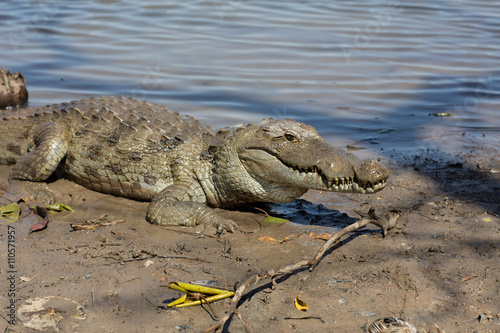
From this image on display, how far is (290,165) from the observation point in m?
4.27

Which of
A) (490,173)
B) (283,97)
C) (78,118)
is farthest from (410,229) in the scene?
(283,97)

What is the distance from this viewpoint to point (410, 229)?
408 centimetres

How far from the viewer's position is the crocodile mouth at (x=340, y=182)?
3.88 metres

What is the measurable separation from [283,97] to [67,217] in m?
4.56

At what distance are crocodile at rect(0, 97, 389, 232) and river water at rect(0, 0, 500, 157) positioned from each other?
7.30ft

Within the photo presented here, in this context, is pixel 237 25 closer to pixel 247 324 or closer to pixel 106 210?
pixel 106 210

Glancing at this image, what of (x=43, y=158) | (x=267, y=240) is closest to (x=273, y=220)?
(x=267, y=240)

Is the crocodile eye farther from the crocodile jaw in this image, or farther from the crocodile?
the crocodile jaw

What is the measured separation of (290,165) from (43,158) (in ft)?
7.89

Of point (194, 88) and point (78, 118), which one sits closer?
point (78, 118)

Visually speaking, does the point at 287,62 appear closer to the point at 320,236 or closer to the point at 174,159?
the point at 174,159

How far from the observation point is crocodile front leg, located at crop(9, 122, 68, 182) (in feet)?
16.3

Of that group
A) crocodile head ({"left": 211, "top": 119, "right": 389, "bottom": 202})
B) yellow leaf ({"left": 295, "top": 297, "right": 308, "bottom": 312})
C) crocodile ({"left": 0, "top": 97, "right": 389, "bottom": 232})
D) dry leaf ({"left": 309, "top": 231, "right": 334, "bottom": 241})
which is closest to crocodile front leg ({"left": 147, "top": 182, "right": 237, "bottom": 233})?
crocodile ({"left": 0, "top": 97, "right": 389, "bottom": 232})

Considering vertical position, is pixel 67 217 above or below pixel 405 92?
below
